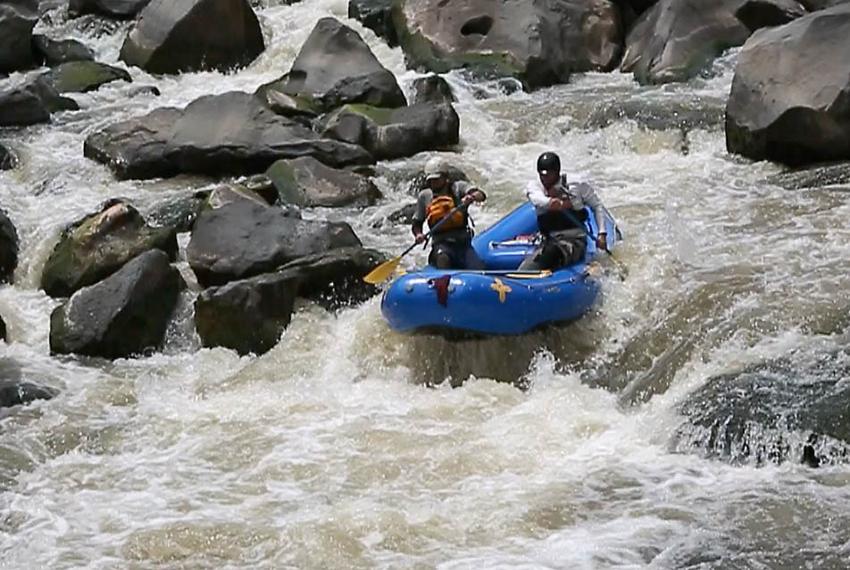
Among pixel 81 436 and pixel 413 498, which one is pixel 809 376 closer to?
pixel 413 498

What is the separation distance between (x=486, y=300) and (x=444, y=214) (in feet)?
2.70

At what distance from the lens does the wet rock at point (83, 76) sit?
14891 millimetres

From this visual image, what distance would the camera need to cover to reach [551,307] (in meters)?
8.33

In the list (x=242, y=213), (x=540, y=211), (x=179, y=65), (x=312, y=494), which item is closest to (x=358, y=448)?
(x=312, y=494)

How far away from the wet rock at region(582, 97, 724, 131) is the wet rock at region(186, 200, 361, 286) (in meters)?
3.51

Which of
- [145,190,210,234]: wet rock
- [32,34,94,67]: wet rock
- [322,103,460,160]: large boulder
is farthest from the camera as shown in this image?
[32,34,94,67]: wet rock

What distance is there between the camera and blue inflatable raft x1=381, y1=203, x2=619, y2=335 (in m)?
8.19

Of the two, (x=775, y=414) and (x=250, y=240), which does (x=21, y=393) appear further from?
(x=775, y=414)

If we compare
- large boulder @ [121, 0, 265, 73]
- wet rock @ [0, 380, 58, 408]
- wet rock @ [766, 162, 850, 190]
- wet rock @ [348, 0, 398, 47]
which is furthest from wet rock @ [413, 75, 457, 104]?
wet rock @ [0, 380, 58, 408]

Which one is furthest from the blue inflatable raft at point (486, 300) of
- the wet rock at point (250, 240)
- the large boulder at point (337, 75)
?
the large boulder at point (337, 75)

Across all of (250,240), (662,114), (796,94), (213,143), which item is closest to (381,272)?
(250,240)

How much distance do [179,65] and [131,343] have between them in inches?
272

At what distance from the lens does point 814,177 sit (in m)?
10.6

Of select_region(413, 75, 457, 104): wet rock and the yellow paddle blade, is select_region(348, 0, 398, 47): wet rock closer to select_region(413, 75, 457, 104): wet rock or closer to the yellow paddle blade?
select_region(413, 75, 457, 104): wet rock
